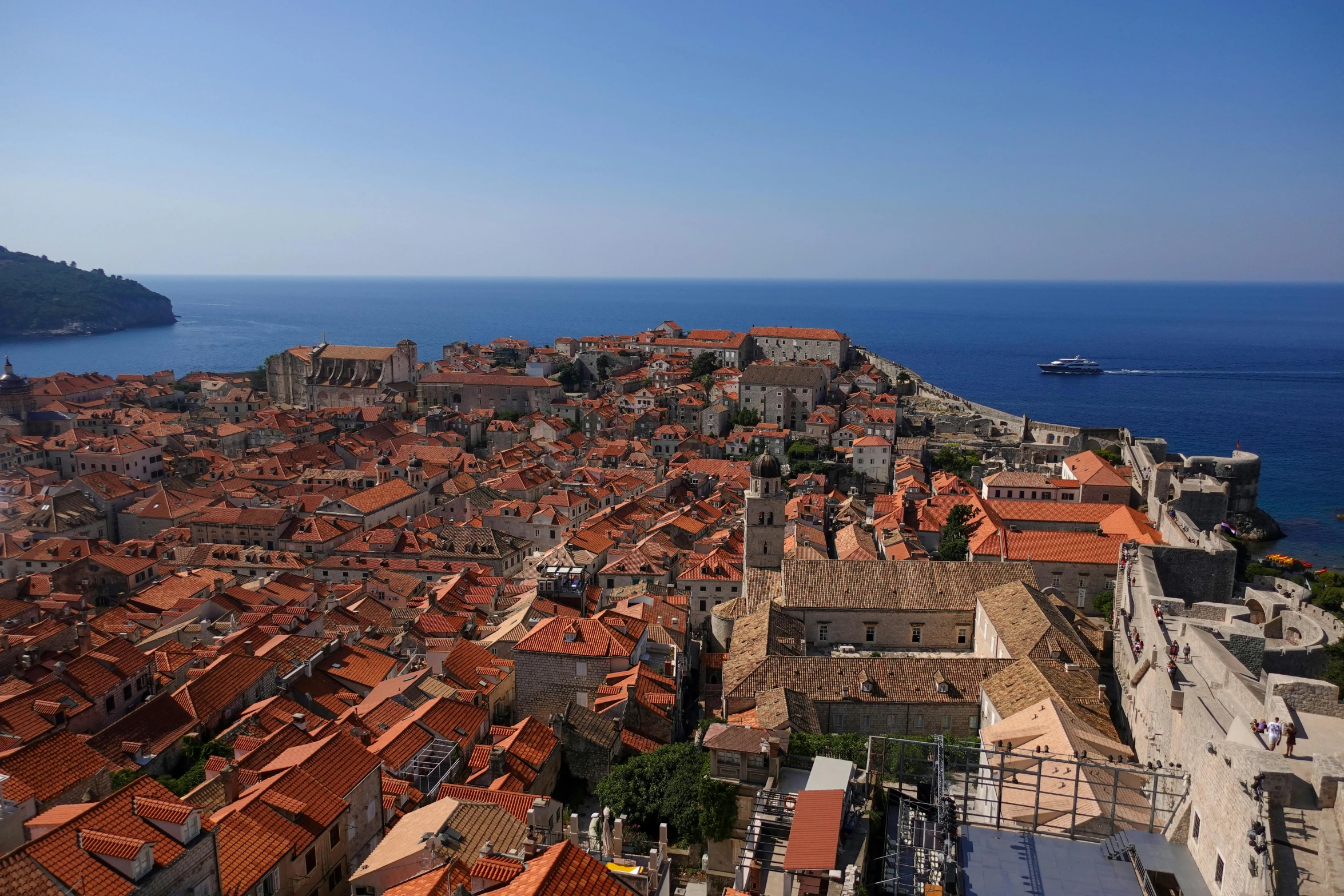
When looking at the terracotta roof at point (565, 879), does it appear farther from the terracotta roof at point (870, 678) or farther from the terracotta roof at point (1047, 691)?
the terracotta roof at point (1047, 691)

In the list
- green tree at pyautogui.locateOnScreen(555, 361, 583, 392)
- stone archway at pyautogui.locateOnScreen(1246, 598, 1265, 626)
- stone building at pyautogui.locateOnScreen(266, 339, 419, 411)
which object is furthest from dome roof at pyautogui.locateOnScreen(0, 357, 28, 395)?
stone archway at pyautogui.locateOnScreen(1246, 598, 1265, 626)

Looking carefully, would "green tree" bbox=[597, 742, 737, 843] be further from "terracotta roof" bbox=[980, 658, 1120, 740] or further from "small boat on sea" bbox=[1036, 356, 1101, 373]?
"small boat on sea" bbox=[1036, 356, 1101, 373]

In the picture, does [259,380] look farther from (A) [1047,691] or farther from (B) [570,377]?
(A) [1047,691]

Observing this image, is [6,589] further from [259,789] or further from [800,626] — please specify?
[800,626]

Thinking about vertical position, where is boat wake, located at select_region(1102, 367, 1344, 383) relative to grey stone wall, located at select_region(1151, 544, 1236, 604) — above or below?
below

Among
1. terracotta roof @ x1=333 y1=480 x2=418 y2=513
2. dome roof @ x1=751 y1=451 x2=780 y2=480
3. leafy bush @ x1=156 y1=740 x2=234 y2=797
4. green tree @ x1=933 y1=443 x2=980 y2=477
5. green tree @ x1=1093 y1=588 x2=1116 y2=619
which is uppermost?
dome roof @ x1=751 y1=451 x2=780 y2=480

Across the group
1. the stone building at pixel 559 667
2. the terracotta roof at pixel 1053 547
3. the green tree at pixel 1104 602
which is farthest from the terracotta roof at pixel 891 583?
the stone building at pixel 559 667

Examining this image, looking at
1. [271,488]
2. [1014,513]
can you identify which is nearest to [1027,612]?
[1014,513]
